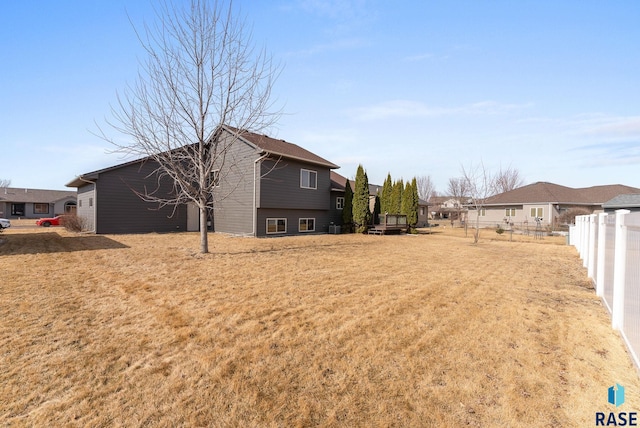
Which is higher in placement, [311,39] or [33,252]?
[311,39]

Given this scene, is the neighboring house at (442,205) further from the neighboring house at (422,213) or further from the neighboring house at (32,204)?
the neighboring house at (32,204)

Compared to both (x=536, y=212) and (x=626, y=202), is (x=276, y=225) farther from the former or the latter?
(x=536, y=212)

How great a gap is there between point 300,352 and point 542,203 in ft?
121

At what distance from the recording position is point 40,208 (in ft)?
127

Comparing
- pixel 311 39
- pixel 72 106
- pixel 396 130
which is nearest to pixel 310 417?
pixel 311 39

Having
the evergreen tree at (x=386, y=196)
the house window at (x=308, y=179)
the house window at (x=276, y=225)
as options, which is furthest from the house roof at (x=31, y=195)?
the evergreen tree at (x=386, y=196)

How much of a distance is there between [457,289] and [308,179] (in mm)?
13941

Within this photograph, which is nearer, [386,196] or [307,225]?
[307,225]

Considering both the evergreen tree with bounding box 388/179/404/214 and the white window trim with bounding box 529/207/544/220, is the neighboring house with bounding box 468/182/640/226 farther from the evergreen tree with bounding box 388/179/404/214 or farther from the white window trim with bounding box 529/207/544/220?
the evergreen tree with bounding box 388/179/404/214

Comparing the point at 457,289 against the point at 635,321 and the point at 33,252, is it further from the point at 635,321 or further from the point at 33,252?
the point at 33,252

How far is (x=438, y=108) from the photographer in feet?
47.6

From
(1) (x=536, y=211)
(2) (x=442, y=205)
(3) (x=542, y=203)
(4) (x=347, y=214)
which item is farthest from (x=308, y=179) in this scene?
(2) (x=442, y=205)

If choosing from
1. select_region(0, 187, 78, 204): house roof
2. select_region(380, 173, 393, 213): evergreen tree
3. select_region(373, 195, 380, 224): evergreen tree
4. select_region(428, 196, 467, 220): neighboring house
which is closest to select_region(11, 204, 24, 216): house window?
select_region(0, 187, 78, 204): house roof

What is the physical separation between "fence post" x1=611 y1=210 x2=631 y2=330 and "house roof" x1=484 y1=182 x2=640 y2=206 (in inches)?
1300
